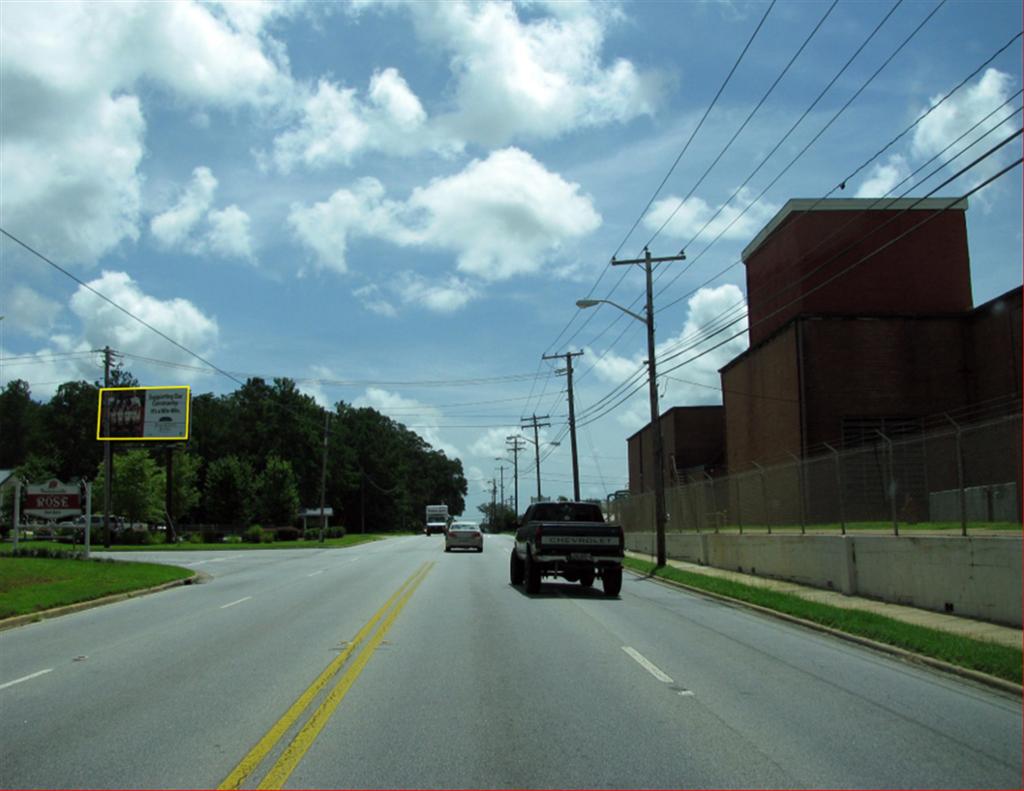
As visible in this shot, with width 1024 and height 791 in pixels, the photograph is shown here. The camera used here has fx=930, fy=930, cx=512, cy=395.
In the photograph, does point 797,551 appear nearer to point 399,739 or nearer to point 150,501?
point 399,739

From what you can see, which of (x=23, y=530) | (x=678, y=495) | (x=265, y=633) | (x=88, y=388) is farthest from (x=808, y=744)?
(x=88, y=388)

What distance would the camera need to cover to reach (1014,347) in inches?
1527

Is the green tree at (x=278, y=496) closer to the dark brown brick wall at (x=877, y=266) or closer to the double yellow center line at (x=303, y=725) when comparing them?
the dark brown brick wall at (x=877, y=266)

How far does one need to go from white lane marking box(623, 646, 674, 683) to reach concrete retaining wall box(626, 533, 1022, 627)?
5.78 meters

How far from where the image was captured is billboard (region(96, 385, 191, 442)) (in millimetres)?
51250

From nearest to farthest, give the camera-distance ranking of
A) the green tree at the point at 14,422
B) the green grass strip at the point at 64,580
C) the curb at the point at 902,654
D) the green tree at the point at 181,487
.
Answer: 1. the curb at the point at 902,654
2. the green grass strip at the point at 64,580
3. the green tree at the point at 181,487
4. the green tree at the point at 14,422

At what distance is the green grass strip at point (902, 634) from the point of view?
10281 millimetres

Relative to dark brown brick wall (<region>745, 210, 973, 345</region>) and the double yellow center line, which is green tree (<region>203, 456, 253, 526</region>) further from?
the double yellow center line

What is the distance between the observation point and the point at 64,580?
930 inches

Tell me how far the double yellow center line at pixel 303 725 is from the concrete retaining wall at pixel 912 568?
9.06 metres

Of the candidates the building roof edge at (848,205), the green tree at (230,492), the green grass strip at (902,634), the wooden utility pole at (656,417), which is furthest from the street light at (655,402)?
the green tree at (230,492)

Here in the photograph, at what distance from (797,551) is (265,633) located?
13.7 metres

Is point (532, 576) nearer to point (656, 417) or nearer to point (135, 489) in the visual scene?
point (656, 417)

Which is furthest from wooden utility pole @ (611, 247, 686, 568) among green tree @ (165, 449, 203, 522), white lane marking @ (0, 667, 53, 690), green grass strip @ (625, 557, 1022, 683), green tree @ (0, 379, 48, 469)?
green tree @ (0, 379, 48, 469)
